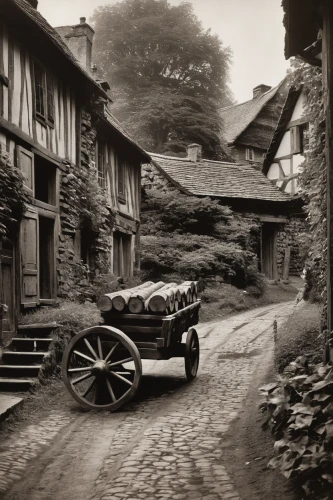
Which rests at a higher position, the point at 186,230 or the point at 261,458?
the point at 186,230

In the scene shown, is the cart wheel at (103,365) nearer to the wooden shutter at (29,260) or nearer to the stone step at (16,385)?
the stone step at (16,385)

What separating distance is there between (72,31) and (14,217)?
826 cm

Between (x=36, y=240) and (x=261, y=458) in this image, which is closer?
(x=261, y=458)

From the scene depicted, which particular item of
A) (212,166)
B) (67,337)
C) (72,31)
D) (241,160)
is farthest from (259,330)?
(241,160)

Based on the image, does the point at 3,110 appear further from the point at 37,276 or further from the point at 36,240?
the point at 37,276

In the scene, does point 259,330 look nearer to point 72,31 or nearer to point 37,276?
point 37,276

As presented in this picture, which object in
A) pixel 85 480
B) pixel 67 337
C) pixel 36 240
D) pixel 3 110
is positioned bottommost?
pixel 85 480

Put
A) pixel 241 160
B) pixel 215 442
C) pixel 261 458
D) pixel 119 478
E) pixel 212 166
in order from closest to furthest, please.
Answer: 1. pixel 119 478
2. pixel 261 458
3. pixel 215 442
4. pixel 212 166
5. pixel 241 160

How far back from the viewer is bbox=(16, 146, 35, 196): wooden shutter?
31.3ft

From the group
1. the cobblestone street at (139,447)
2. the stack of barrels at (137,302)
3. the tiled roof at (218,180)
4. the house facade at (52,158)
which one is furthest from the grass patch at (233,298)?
the stack of barrels at (137,302)

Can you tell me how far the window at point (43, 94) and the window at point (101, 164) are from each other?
3474mm

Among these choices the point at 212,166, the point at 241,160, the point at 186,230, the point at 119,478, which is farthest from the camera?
the point at 241,160

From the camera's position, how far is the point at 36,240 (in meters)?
10.1

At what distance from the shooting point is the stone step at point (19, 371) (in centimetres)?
761
